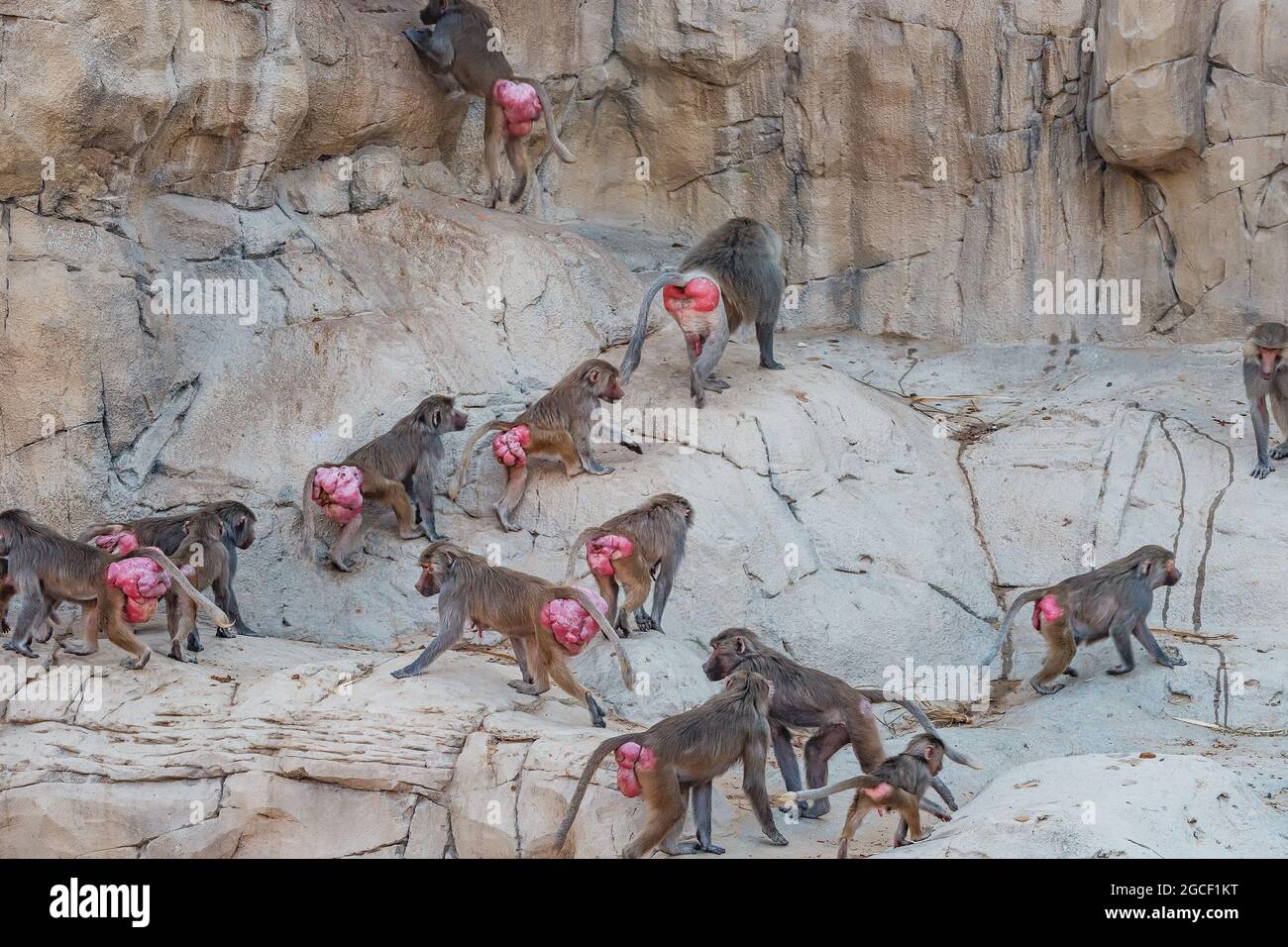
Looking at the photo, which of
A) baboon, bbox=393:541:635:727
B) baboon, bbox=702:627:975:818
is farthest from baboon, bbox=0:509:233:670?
baboon, bbox=702:627:975:818

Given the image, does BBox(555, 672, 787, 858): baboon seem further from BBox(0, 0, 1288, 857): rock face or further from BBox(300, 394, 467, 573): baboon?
BBox(300, 394, 467, 573): baboon

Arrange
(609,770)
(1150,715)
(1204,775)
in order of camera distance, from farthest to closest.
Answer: (1150,715)
(609,770)
(1204,775)

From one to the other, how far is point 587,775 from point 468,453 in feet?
12.6

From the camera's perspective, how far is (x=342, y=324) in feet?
40.1

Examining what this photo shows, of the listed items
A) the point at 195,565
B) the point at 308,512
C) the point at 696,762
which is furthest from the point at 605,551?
the point at 195,565

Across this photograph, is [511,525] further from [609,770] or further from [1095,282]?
[1095,282]

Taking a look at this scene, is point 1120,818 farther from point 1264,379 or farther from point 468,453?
point 1264,379

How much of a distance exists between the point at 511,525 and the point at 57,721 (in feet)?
11.0

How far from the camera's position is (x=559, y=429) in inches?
448

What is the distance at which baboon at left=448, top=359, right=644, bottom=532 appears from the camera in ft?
37.3

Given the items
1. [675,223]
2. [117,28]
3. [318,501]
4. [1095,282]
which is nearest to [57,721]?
[318,501]

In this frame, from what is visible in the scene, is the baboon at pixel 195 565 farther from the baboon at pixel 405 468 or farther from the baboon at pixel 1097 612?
the baboon at pixel 1097 612

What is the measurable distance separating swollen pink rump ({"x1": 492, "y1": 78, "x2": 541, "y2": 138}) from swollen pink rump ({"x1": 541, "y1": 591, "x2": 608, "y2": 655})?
4788 mm

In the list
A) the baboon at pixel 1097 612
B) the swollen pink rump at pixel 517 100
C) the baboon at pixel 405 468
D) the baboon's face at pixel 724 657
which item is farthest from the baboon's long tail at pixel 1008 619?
Answer: the swollen pink rump at pixel 517 100
